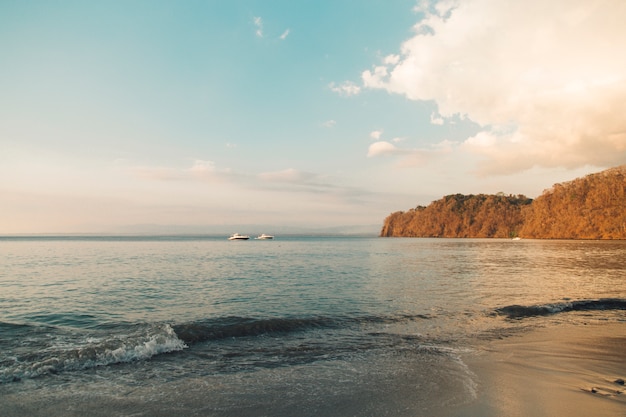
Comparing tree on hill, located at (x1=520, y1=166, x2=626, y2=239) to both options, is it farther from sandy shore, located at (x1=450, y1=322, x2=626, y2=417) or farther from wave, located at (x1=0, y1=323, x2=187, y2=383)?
wave, located at (x1=0, y1=323, x2=187, y2=383)

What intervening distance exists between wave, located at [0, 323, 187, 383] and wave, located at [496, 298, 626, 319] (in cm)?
1538

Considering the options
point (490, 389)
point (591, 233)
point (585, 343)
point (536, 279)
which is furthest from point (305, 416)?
point (591, 233)

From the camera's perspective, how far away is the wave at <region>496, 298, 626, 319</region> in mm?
17859

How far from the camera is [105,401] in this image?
789cm

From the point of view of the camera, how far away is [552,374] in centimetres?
930

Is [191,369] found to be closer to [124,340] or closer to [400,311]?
[124,340]

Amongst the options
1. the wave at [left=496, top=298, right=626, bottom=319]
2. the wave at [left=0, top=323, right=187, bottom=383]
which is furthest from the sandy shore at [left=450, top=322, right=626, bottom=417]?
the wave at [left=0, top=323, right=187, bottom=383]

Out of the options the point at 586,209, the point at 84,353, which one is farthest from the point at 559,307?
the point at 586,209

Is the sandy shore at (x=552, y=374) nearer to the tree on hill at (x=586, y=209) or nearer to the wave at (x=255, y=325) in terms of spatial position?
the wave at (x=255, y=325)

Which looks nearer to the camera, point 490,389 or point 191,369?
point 490,389

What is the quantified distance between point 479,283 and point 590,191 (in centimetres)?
19113

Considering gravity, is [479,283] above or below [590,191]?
below

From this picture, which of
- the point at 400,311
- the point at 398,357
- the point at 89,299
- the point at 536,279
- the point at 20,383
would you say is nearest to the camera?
the point at 20,383

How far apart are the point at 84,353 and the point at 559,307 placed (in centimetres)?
2140
